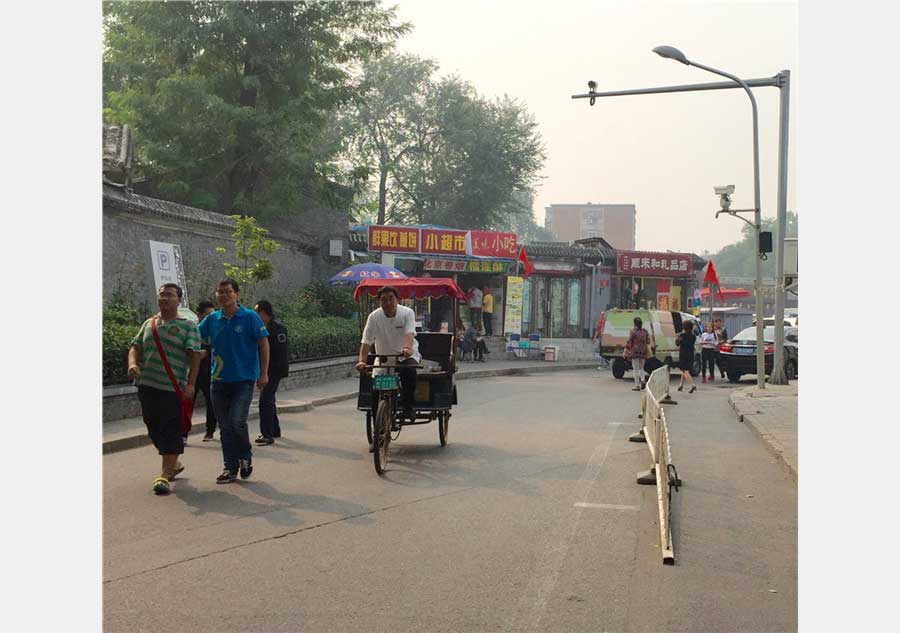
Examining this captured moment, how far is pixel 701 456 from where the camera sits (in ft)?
36.4

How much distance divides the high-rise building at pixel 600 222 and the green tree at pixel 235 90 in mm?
95349

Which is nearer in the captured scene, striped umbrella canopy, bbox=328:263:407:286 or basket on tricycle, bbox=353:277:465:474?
basket on tricycle, bbox=353:277:465:474

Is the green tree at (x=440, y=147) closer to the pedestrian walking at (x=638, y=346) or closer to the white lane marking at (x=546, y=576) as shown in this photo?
the pedestrian walking at (x=638, y=346)

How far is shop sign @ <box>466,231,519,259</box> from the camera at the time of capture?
33.3m

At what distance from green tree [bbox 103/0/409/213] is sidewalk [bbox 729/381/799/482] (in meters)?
14.0

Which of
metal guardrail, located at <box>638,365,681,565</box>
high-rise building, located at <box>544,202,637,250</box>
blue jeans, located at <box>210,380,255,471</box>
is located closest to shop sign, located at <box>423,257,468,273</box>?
metal guardrail, located at <box>638,365,681,565</box>

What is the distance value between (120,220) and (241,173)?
10.8 metres

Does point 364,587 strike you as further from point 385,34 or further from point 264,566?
point 385,34

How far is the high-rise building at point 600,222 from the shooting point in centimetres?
12238

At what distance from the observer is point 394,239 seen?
31.6 meters

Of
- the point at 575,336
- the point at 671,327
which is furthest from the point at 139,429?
the point at 575,336

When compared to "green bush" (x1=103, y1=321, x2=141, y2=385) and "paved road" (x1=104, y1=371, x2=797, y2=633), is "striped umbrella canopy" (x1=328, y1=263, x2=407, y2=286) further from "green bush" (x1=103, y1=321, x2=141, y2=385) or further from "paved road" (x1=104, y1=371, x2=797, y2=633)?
"paved road" (x1=104, y1=371, x2=797, y2=633)

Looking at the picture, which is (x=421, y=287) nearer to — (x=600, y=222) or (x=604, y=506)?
(x=604, y=506)

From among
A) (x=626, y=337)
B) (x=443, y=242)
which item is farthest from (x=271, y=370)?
(x=443, y=242)
